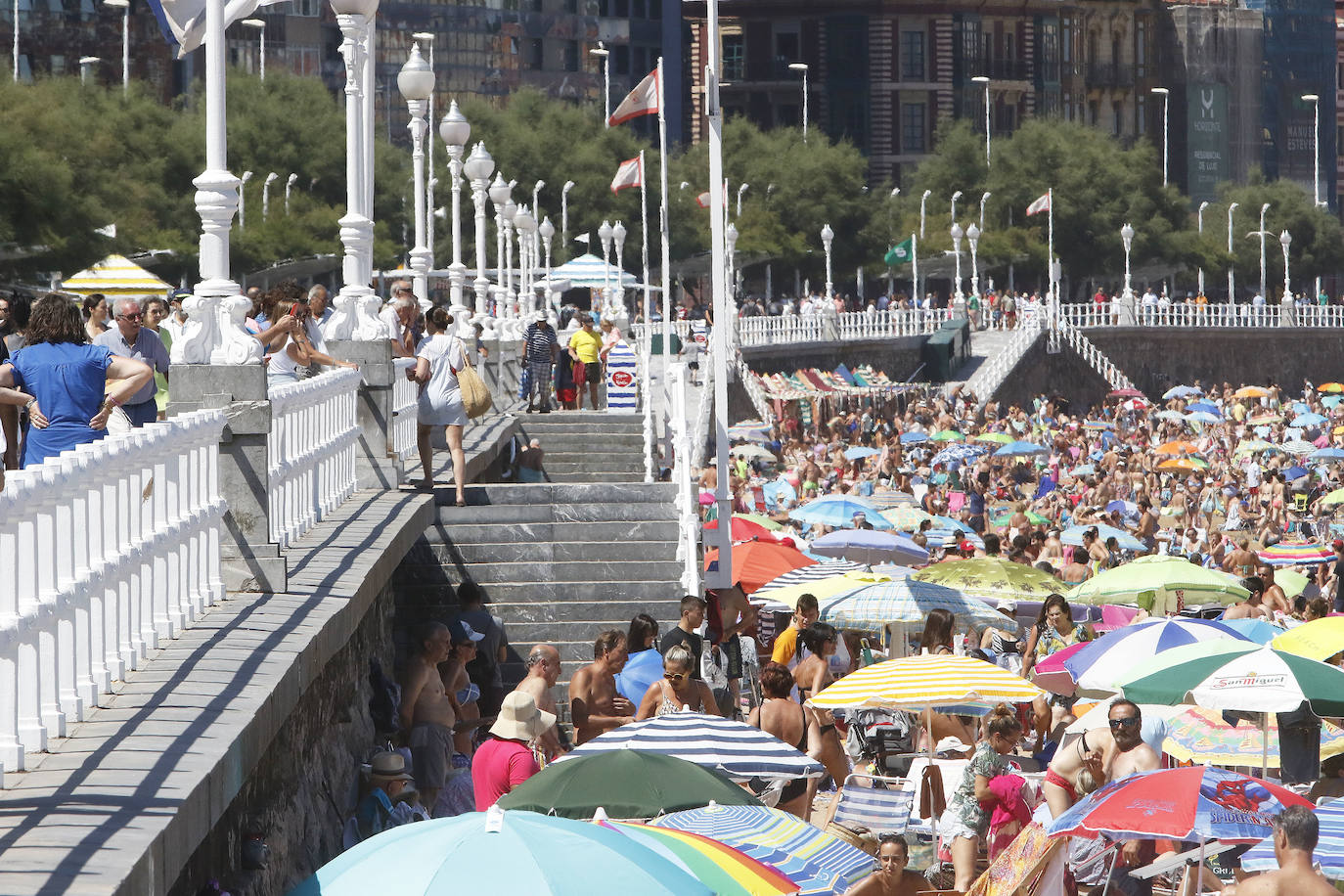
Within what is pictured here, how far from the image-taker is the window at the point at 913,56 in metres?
87.1

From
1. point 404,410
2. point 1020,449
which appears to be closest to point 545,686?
point 404,410

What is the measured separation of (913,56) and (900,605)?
75701mm

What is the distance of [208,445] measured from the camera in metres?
8.43

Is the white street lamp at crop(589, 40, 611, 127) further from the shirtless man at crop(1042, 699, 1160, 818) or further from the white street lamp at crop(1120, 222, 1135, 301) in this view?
the shirtless man at crop(1042, 699, 1160, 818)

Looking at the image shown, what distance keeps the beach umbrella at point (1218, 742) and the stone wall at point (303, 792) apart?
4.03m

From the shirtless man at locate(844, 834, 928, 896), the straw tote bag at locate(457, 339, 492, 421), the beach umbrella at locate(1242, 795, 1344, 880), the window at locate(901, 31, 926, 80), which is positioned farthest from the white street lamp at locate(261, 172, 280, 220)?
the beach umbrella at locate(1242, 795, 1344, 880)

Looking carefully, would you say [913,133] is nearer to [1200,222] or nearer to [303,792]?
[1200,222]

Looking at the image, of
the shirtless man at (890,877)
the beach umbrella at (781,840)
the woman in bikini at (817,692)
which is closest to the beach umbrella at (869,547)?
the woman in bikini at (817,692)

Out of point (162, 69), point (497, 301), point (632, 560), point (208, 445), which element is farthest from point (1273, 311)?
point (208, 445)

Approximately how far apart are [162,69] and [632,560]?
188ft

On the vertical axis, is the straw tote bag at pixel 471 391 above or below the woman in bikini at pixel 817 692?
above

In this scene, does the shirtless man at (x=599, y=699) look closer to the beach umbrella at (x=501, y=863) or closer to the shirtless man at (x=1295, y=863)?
the shirtless man at (x=1295, y=863)

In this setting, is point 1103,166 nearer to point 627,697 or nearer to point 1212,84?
point 1212,84

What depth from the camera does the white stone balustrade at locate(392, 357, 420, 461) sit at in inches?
602
